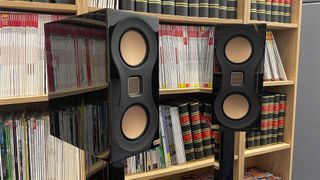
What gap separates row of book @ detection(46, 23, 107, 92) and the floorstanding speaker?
1.76 ft

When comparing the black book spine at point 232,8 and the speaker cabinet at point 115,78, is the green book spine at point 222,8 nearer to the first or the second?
the black book spine at point 232,8

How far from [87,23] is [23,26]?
45cm

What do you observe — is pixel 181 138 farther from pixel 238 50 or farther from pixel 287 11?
pixel 287 11

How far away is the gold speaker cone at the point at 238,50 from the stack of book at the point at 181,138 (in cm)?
34

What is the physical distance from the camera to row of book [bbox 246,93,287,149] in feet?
5.04

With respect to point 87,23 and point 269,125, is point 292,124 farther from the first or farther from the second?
point 87,23

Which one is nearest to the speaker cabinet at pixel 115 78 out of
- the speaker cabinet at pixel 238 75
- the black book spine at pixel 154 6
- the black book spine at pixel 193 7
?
the speaker cabinet at pixel 238 75

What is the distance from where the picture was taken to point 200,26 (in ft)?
4.48

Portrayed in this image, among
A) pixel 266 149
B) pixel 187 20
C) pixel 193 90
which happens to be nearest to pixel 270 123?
pixel 266 149

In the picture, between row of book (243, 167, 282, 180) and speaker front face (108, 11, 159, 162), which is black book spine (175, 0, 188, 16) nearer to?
speaker front face (108, 11, 159, 162)

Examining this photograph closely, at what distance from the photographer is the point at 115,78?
59 cm

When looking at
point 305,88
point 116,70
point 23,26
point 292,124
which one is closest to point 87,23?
point 116,70

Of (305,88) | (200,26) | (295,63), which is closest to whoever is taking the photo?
(200,26)

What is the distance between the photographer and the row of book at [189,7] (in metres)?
1.16
